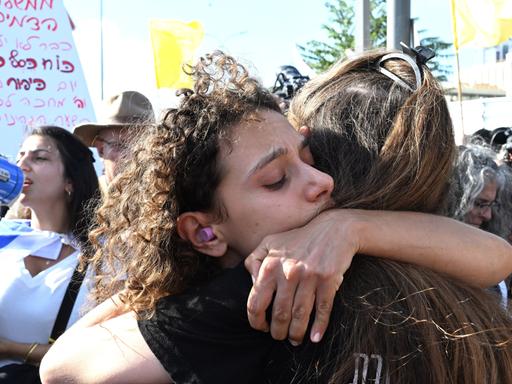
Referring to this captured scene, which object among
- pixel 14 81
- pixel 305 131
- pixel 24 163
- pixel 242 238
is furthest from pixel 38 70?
pixel 242 238

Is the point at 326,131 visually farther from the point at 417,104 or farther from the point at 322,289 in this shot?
the point at 322,289

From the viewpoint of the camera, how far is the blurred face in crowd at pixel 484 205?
321cm

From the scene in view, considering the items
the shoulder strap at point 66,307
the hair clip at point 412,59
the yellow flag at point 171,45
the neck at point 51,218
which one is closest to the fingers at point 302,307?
the hair clip at point 412,59

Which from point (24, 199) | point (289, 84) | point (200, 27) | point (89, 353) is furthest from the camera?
point (200, 27)

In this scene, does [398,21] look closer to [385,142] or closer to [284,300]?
[385,142]

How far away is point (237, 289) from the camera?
3.36ft

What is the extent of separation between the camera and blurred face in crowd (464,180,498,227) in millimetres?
3207

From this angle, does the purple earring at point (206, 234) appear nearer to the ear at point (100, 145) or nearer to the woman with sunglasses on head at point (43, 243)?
the woman with sunglasses on head at point (43, 243)

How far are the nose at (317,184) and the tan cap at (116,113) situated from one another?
2.29 meters

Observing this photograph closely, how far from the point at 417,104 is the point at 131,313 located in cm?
66

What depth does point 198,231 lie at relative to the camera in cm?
116

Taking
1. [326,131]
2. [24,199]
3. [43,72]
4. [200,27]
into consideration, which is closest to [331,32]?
[200,27]

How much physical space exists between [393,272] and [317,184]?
20 cm

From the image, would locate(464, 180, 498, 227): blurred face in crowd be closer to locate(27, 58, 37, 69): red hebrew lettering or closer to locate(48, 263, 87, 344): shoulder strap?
locate(48, 263, 87, 344): shoulder strap
